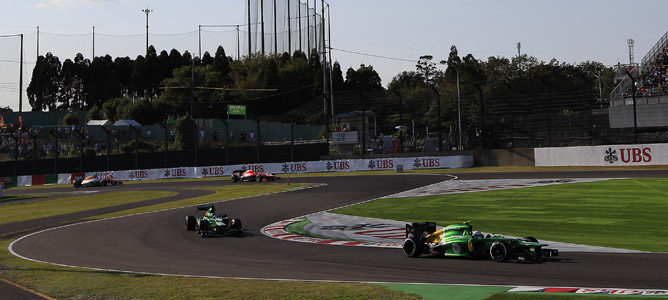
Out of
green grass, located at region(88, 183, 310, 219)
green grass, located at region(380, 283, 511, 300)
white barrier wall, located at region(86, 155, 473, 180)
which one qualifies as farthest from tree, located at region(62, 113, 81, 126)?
green grass, located at region(380, 283, 511, 300)

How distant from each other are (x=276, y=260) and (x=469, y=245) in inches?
188

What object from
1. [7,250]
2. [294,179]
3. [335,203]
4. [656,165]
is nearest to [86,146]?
[294,179]

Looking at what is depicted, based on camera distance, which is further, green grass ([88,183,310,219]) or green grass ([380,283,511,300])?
green grass ([88,183,310,219])

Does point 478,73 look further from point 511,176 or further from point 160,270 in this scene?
point 160,270

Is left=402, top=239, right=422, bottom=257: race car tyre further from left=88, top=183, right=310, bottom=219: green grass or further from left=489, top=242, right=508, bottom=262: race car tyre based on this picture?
left=88, top=183, right=310, bottom=219: green grass

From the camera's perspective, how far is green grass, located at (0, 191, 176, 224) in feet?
111

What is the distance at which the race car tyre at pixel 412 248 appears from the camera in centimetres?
1509

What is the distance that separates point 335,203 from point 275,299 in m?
20.4

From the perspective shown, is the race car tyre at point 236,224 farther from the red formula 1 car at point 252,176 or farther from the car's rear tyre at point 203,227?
the red formula 1 car at point 252,176

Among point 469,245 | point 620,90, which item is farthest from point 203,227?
point 620,90

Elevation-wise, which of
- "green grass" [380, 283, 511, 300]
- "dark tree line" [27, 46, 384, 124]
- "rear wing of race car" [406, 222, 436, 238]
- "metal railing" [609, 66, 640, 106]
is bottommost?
"green grass" [380, 283, 511, 300]

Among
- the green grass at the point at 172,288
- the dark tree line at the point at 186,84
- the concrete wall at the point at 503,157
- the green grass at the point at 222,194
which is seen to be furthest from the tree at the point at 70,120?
the green grass at the point at 172,288

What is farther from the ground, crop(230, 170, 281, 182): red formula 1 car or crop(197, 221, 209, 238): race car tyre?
crop(230, 170, 281, 182): red formula 1 car

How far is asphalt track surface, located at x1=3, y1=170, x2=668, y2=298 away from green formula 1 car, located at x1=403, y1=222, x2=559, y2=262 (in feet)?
0.71
